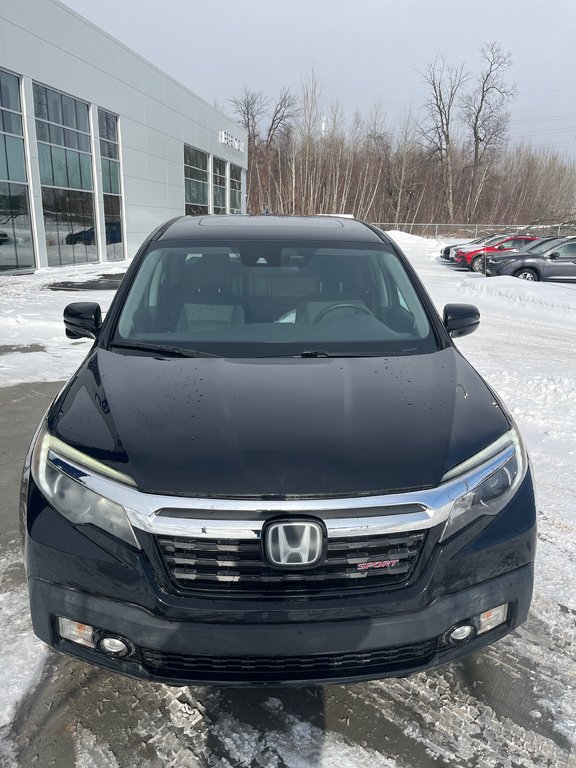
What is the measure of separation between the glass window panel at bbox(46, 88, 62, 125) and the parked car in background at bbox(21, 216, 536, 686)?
21.1m

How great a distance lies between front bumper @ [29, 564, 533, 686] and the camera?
5.76ft

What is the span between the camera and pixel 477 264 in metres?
21.9

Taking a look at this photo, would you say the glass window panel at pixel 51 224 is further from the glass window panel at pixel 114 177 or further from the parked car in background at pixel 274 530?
the parked car in background at pixel 274 530

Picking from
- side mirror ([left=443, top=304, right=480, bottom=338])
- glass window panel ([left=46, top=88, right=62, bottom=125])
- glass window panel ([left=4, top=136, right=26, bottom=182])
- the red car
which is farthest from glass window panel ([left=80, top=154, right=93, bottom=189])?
side mirror ([left=443, top=304, right=480, bottom=338])

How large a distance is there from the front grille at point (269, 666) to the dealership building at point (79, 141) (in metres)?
18.3

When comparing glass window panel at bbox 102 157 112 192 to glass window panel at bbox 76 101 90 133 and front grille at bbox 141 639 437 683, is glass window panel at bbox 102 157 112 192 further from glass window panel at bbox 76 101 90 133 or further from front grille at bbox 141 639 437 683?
front grille at bbox 141 639 437 683

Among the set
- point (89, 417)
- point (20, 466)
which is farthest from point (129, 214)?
point (89, 417)

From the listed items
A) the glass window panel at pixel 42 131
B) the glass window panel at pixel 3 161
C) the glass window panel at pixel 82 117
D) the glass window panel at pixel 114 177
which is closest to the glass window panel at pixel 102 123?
the glass window panel at pixel 82 117

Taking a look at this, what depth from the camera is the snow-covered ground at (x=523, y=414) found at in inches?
84.7

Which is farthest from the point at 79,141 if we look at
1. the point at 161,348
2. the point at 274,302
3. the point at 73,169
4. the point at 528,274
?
the point at 161,348

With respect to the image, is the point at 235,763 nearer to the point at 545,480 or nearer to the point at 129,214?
the point at 545,480

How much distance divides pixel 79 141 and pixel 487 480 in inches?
932

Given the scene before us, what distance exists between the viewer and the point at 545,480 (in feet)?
13.3

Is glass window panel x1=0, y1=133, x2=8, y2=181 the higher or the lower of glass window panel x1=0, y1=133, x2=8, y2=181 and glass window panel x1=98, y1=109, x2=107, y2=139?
the lower
